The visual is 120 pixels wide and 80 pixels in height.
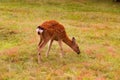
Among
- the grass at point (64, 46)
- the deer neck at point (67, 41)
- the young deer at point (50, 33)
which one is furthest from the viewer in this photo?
the deer neck at point (67, 41)

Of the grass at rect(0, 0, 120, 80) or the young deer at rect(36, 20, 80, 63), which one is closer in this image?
the grass at rect(0, 0, 120, 80)

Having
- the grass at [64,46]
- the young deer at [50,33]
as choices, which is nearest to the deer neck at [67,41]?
the young deer at [50,33]

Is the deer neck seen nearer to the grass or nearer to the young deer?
the young deer

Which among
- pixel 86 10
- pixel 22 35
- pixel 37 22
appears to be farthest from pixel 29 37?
pixel 86 10

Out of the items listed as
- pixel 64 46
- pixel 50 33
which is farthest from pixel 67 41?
pixel 64 46

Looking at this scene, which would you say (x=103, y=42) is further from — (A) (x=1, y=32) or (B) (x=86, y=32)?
(A) (x=1, y=32)

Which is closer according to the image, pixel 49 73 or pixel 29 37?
pixel 49 73

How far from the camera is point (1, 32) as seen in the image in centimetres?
1720

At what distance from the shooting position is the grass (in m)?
11.3

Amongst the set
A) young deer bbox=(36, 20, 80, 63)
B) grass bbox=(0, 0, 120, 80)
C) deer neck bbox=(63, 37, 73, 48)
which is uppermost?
young deer bbox=(36, 20, 80, 63)

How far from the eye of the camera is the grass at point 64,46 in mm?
11305

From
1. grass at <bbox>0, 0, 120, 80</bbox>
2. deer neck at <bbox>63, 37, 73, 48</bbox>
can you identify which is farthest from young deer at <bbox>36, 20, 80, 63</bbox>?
grass at <bbox>0, 0, 120, 80</bbox>

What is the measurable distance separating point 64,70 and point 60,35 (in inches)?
72.7

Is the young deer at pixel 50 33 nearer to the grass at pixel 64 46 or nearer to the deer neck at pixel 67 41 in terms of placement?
the deer neck at pixel 67 41
